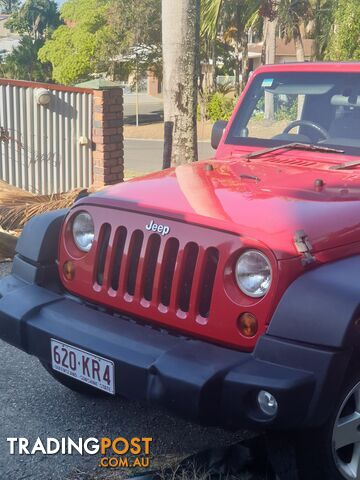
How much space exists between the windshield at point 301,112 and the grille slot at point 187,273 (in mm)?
1497

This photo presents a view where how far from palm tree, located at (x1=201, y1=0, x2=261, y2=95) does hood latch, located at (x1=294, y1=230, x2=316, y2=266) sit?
23185 millimetres

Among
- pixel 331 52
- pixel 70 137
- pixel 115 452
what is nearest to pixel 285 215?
pixel 115 452


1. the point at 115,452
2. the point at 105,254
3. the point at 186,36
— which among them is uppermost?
the point at 186,36

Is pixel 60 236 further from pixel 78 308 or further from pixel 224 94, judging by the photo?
pixel 224 94

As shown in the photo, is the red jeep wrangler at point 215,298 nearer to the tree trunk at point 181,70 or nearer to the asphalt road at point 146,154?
the tree trunk at point 181,70

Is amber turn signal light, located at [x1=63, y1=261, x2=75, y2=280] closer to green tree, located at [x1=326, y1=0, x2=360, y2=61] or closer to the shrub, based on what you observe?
green tree, located at [x1=326, y1=0, x2=360, y2=61]

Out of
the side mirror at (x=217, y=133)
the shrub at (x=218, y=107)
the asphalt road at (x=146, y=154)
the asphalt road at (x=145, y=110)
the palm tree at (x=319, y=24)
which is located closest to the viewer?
the side mirror at (x=217, y=133)

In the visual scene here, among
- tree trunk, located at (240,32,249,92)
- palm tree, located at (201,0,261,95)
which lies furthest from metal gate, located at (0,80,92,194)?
tree trunk, located at (240,32,249,92)

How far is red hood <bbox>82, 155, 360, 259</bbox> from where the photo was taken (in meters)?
3.22

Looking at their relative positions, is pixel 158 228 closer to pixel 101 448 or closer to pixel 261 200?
pixel 261 200

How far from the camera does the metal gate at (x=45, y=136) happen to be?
938cm

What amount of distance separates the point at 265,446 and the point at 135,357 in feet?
2.40

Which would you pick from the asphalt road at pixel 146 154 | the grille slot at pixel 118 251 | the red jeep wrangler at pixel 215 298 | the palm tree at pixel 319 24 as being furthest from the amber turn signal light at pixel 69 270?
the palm tree at pixel 319 24

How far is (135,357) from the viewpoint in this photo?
3178 millimetres
